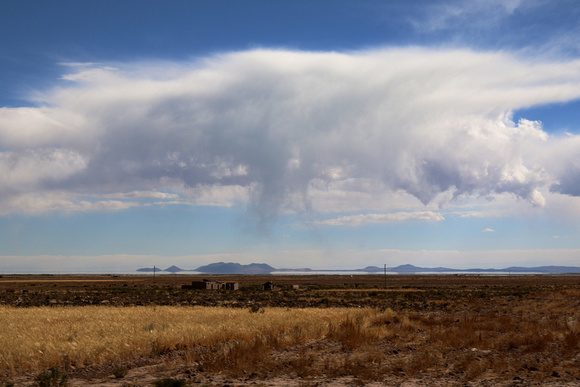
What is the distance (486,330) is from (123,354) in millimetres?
18481

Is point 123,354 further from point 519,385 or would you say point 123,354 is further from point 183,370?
point 519,385

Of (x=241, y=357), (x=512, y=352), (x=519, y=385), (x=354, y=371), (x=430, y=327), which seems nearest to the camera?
(x=519, y=385)

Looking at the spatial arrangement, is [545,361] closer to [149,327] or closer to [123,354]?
[123,354]

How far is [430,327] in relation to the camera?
28203mm

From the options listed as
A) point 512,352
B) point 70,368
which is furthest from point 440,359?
point 70,368

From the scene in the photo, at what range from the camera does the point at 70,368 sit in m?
16.2

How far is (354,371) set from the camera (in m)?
15.7

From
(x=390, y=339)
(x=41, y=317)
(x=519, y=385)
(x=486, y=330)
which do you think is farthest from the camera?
(x=41, y=317)

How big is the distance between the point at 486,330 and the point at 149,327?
17.4 meters

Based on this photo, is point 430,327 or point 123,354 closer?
point 123,354

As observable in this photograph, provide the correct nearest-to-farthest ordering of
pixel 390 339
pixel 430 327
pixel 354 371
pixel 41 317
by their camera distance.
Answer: pixel 354 371, pixel 390 339, pixel 430 327, pixel 41 317

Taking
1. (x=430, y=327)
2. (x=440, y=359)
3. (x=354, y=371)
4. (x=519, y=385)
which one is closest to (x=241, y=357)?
(x=354, y=371)

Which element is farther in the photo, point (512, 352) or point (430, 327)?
point (430, 327)

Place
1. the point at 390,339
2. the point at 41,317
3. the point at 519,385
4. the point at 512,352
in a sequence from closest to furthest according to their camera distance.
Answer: the point at 519,385 → the point at 512,352 → the point at 390,339 → the point at 41,317
